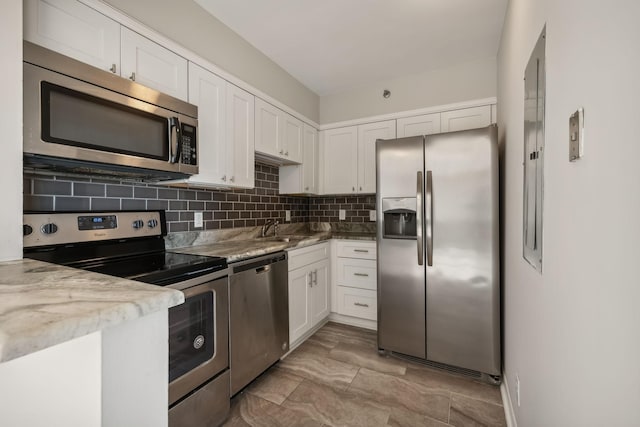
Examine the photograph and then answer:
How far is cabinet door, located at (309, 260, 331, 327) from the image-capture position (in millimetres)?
2660

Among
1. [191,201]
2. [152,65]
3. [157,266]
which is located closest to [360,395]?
[157,266]

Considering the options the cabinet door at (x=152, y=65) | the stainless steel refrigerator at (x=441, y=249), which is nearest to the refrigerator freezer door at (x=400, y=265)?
the stainless steel refrigerator at (x=441, y=249)

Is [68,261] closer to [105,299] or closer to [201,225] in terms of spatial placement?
[201,225]

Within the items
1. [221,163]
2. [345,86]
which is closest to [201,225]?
[221,163]

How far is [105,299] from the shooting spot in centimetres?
54

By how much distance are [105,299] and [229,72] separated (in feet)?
6.86

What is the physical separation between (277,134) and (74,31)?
60.6 inches

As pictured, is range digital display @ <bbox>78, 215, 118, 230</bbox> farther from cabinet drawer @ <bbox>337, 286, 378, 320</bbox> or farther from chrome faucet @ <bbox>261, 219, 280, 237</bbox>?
cabinet drawer @ <bbox>337, 286, 378, 320</bbox>

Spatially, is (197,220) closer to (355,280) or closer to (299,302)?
(299,302)

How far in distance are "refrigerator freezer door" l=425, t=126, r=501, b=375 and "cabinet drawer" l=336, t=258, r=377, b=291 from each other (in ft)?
2.32

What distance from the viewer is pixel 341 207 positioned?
3.48 metres

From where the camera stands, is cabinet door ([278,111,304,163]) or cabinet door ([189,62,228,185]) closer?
cabinet door ([189,62,228,185])

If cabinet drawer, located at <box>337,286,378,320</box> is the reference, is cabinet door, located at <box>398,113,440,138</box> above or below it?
above

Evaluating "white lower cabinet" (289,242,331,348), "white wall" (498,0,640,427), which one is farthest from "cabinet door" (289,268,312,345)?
"white wall" (498,0,640,427)
